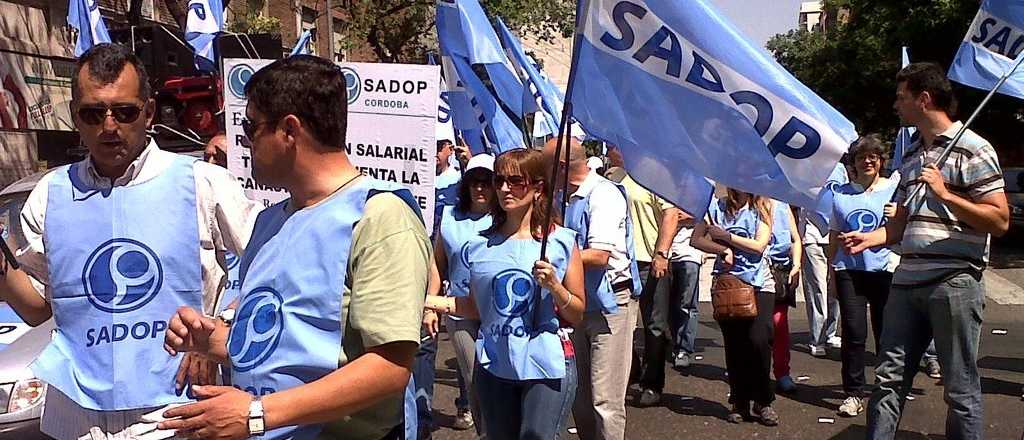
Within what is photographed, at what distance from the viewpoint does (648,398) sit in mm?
7094

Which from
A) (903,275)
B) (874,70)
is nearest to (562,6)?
(874,70)

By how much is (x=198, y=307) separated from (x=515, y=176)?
5.62 ft

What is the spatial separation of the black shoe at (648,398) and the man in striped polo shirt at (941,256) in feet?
8.05

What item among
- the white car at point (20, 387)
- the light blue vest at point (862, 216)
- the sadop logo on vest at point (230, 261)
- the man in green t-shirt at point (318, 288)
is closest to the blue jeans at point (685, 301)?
the light blue vest at point (862, 216)

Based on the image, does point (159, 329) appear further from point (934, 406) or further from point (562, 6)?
point (562, 6)

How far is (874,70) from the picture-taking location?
1093 inches

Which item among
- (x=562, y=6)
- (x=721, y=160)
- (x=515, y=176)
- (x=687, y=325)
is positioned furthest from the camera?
(x=562, y=6)

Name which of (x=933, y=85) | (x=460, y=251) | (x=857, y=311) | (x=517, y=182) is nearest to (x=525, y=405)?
(x=517, y=182)

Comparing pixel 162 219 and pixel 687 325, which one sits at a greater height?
pixel 162 219

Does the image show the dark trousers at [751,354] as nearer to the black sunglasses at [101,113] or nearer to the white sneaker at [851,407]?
the white sneaker at [851,407]

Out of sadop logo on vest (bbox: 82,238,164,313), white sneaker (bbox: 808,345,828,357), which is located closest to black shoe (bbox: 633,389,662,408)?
white sneaker (bbox: 808,345,828,357)

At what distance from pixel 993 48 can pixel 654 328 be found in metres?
2.83

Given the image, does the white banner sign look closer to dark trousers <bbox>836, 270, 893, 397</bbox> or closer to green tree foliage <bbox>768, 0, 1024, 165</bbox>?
dark trousers <bbox>836, 270, 893, 397</bbox>

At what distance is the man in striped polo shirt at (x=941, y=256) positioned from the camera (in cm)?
452
